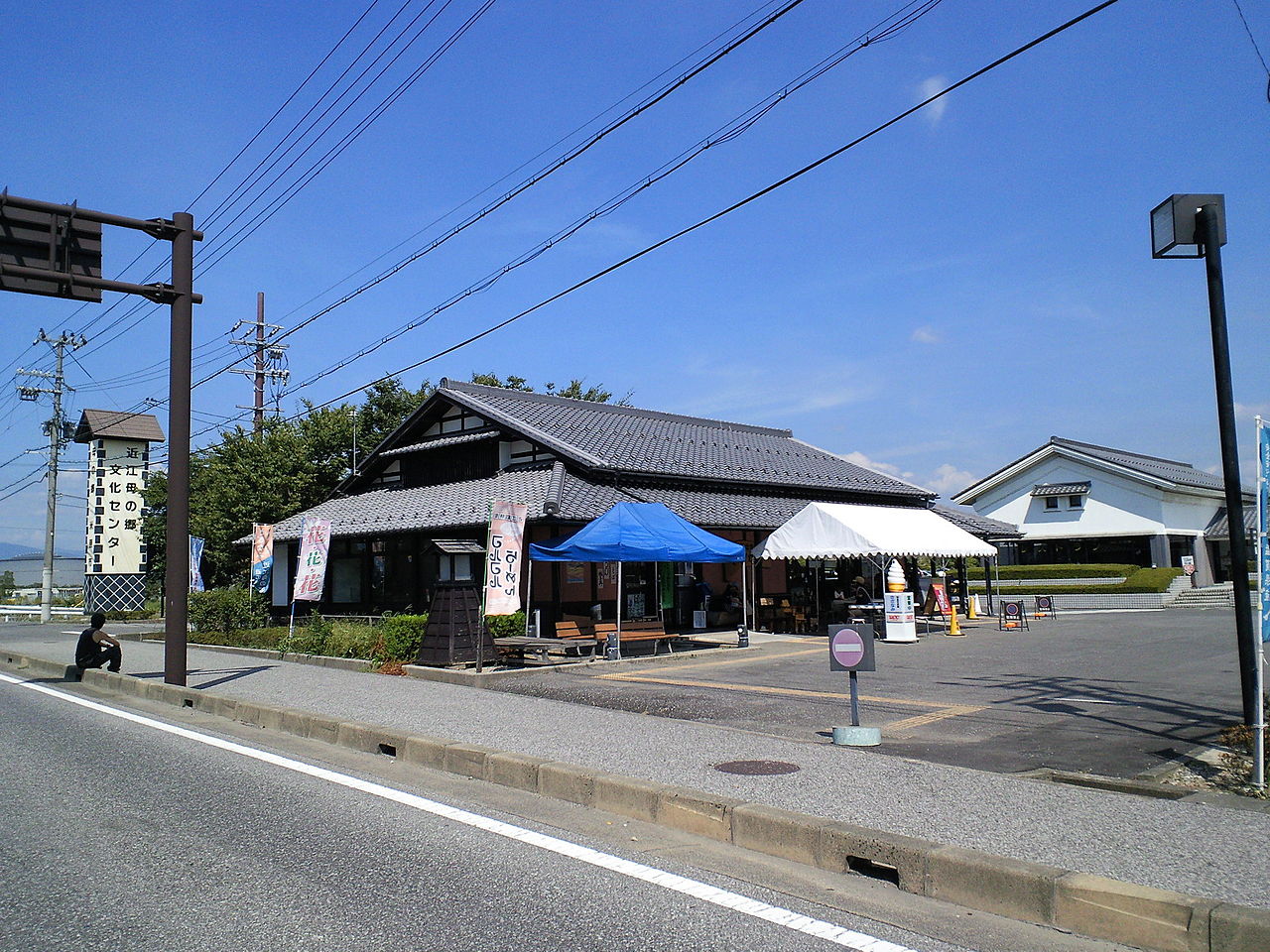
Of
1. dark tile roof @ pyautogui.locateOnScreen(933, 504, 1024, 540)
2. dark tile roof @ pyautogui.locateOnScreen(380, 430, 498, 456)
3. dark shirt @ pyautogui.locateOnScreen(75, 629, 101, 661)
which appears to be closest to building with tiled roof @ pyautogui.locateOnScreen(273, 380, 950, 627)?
dark tile roof @ pyautogui.locateOnScreen(380, 430, 498, 456)

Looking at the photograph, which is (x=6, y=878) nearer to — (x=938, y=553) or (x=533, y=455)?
(x=533, y=455)

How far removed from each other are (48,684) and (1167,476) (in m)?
41.6

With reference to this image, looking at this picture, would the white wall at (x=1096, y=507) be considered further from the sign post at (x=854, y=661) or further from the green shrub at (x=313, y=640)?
the sign post at (x=854, y=661)

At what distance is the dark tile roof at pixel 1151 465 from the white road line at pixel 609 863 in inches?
1455

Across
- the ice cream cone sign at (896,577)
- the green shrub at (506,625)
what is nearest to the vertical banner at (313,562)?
the green shrub at (506,625)

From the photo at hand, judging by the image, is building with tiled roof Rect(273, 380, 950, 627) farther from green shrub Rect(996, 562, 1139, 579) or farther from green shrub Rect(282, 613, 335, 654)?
green shrub Rect(996, 562, 1139, 579)

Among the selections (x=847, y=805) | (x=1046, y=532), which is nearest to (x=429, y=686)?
(x=847, y=805)

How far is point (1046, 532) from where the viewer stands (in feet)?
131

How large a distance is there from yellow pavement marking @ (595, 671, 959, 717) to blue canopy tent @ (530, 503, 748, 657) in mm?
1949

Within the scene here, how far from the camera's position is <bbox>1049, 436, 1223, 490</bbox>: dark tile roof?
38.4m

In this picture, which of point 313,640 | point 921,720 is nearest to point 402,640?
point 313,640

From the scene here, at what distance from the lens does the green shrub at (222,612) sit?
25.2 metres

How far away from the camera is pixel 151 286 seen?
14.1 meters

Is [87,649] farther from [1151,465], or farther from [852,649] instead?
[1151,465]
